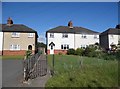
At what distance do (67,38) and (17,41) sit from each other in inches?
472

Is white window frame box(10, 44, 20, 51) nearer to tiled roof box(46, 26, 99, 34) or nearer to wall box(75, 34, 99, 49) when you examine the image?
tiled roof box(46, 26, 99, 34)

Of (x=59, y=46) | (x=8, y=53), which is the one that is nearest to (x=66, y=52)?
(x=59, y=46)

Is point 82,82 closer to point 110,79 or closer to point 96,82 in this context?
point 96,82

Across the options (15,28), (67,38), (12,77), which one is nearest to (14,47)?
(15,28)

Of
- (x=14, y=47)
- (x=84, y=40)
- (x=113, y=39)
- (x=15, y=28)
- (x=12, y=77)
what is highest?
(x=15, y=28)

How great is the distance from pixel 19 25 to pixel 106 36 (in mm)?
23227

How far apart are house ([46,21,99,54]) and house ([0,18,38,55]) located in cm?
442

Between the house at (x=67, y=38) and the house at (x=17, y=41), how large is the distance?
4421mm

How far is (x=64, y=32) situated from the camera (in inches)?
2030

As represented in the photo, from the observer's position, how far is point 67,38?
169ft

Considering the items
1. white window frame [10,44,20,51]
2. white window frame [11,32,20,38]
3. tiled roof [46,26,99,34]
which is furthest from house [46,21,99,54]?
white window frame [10,44,20,51]

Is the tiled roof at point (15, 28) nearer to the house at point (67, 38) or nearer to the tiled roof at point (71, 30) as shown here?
the house at point (67, 38)

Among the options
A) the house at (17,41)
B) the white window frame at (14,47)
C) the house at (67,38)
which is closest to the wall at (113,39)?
the house at (67,38)

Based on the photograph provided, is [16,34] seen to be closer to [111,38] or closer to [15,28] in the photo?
[15,28]
